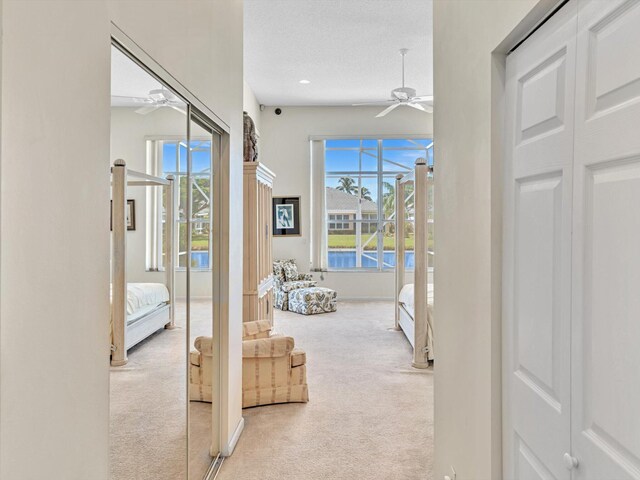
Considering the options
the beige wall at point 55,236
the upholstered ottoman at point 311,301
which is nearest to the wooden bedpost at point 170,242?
the beige wall at point 55,236

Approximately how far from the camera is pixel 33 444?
3.03 ft

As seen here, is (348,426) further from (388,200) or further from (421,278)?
(388,200)

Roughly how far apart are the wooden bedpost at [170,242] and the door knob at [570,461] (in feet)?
4.90

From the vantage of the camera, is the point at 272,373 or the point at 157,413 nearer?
the point at 157,413

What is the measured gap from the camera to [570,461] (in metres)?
1.09

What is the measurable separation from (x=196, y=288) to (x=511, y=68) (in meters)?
1.65

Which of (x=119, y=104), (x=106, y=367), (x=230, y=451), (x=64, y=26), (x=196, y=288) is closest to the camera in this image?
(x=64, y=26)

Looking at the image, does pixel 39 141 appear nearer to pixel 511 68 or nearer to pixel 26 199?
pixel 26 199

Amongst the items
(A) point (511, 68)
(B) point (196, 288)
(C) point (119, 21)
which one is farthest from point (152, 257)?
(A) point (511, 68)

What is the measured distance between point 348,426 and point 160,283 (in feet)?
5.88

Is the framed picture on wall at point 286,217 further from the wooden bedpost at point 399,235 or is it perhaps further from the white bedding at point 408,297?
the white bedding at point 408,297

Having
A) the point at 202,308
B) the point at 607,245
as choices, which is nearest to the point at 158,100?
the point at 202,308

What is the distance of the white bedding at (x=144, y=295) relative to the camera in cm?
154

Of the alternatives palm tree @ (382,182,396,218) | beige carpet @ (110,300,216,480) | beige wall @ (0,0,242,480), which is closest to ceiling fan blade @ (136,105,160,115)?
beige wall @ (0,0,242,480)
